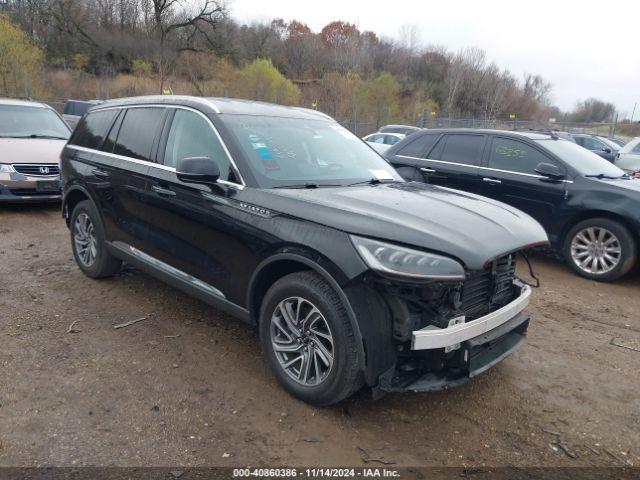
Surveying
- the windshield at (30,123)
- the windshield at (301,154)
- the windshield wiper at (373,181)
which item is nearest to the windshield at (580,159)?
the windshield at (301,154)

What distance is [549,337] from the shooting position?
173 inches

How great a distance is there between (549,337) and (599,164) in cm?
356

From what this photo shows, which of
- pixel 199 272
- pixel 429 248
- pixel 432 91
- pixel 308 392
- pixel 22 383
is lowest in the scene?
pixel 22 383

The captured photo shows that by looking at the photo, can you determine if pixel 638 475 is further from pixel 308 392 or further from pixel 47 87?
pixel 47 87

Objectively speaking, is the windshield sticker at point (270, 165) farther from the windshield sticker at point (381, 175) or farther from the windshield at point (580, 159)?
the windshield at point (580, 159)

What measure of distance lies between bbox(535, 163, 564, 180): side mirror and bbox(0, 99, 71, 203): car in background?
7.27 metres

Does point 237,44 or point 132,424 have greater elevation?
point 237,44

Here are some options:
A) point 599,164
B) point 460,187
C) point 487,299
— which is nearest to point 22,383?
point 487,299

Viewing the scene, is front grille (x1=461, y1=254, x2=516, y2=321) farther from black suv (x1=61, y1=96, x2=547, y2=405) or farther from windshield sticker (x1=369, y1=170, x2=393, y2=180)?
windshield sticker (x1=369, y1=170, x2=393, y2=180)

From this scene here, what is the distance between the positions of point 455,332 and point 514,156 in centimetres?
481

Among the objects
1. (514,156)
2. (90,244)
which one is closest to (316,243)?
(90,244)

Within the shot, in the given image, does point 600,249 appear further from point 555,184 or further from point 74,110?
point 74,110

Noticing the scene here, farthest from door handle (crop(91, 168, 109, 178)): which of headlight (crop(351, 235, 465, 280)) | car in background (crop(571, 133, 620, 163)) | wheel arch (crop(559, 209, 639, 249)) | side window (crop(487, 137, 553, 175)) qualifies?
car in background (crop(571, 133, 620, 163))

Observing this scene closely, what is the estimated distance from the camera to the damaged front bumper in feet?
8.97
